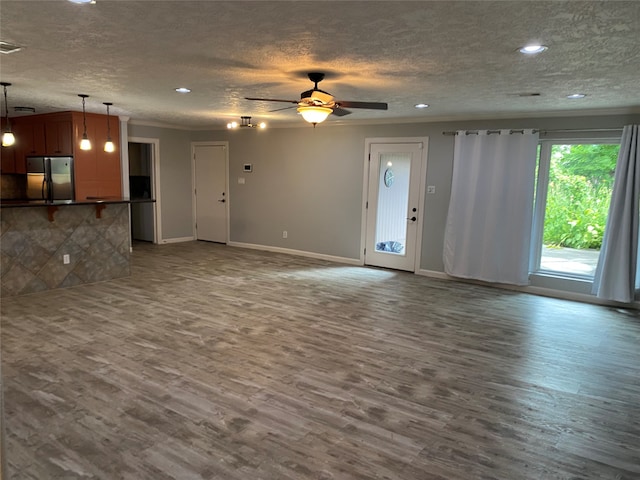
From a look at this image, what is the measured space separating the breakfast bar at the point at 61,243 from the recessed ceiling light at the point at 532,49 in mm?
5000

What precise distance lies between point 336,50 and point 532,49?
1.31m

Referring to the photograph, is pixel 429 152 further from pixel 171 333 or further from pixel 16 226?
pixel 16 226

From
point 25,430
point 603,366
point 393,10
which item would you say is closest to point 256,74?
point 393,10

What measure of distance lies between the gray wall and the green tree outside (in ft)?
2.20

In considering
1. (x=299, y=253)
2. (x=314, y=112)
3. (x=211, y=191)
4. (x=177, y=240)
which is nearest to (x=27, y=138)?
(x=177, y=240)

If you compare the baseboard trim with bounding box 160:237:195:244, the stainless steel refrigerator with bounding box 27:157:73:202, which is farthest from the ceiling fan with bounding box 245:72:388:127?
the baseboard trim with bounding box 160:237:195:244

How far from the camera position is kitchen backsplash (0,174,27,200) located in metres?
7.57

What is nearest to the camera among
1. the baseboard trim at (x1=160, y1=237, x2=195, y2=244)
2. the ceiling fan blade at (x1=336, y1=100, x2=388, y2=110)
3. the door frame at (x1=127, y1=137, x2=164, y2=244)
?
the ceiling fan blade at (x1=336, y1=100, x2=388, y2=110)

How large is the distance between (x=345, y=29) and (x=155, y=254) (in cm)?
628

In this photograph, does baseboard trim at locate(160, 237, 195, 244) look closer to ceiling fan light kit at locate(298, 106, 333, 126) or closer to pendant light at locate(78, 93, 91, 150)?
pendant light at locate(78, 93, 91, 150)

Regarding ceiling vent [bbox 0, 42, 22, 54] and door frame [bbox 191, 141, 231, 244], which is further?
door frame [bbox 191, 141, 231, 244]

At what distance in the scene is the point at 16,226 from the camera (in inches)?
200

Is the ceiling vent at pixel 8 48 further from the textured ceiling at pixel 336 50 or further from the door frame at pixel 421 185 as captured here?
the door frame at pixel 421 185

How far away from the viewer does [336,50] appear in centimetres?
306
